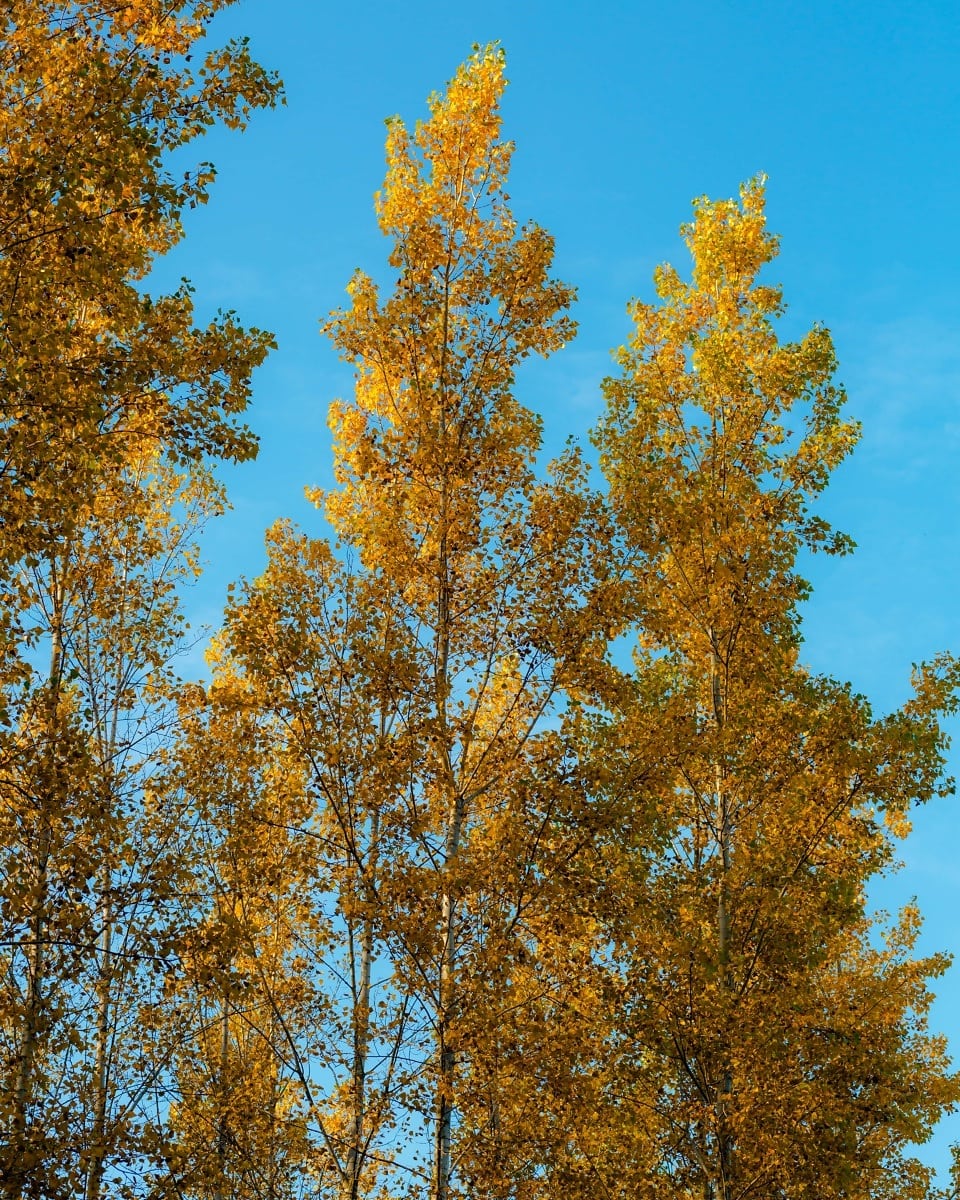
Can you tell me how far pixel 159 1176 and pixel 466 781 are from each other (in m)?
3.68

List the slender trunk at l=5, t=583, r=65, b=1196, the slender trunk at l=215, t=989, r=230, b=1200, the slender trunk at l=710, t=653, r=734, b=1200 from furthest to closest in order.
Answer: the slender trunk at l=710, t=653, r=734, b=1200 → the slender trunk at l=215, t=989, r=230, b=1200 → the slender trunk at l=5, t=583, r=65, b=1196

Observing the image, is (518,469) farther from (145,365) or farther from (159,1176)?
(159,1176)

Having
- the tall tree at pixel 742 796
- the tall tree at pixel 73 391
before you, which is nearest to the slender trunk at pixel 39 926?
the tall tree at pixel 73 391

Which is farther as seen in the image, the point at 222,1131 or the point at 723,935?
the point at 723,935

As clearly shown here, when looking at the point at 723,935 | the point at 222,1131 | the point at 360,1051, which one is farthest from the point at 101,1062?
the point at 723,935

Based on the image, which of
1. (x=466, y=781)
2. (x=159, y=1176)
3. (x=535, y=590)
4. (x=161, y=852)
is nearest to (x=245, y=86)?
(x=535, y=590)

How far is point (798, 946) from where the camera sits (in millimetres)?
11562

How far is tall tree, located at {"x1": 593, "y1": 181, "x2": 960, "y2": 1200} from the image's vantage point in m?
10.7

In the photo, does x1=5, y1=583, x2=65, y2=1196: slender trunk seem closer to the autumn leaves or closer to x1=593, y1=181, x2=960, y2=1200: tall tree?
the autumn leaves

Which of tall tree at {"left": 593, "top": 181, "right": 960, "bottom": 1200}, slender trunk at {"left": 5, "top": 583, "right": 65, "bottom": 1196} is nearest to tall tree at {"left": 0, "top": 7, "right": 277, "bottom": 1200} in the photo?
slender trunk at {"left": 5, "top": 583, "right": 65, "bottom": 1196}

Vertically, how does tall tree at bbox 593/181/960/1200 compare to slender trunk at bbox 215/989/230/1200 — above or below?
above

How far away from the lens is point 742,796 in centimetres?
1202

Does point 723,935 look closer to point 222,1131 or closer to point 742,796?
point 742,796

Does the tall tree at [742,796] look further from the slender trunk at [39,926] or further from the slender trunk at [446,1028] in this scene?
the slender trunk at [39,926]
